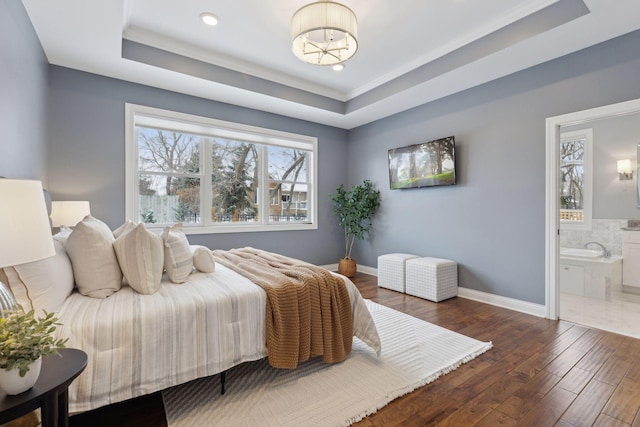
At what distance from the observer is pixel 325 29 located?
2279 millimetres

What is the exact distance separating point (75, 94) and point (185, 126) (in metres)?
1.15

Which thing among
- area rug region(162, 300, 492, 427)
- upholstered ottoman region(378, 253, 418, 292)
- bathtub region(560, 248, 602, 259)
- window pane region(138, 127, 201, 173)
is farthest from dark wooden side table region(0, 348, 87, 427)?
bathtub region(560, 248, 602, 259)

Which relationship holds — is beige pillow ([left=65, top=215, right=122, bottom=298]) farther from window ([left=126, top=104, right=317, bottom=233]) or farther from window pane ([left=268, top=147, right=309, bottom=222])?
window pane ([left=268, top=147, right=309, bottom=222])

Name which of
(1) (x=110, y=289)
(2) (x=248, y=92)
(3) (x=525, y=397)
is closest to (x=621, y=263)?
(3) (x=525, y=397)

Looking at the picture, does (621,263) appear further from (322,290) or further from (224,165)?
(224,165)

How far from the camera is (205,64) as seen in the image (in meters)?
3.46

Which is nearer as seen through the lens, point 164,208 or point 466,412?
point 466,412

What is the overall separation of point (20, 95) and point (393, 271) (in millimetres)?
4129

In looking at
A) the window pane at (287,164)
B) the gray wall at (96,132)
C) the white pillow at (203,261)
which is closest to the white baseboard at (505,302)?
the window pane at (287,164)

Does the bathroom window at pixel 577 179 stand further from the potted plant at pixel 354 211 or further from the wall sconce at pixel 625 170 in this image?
the potted plant at pixel 354 211

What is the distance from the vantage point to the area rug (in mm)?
1622

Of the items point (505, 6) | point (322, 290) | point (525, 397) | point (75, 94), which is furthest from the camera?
point (75, 94)


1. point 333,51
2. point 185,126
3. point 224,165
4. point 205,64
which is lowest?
point 224,165

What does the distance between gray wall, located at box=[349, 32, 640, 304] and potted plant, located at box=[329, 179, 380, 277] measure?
54cm
